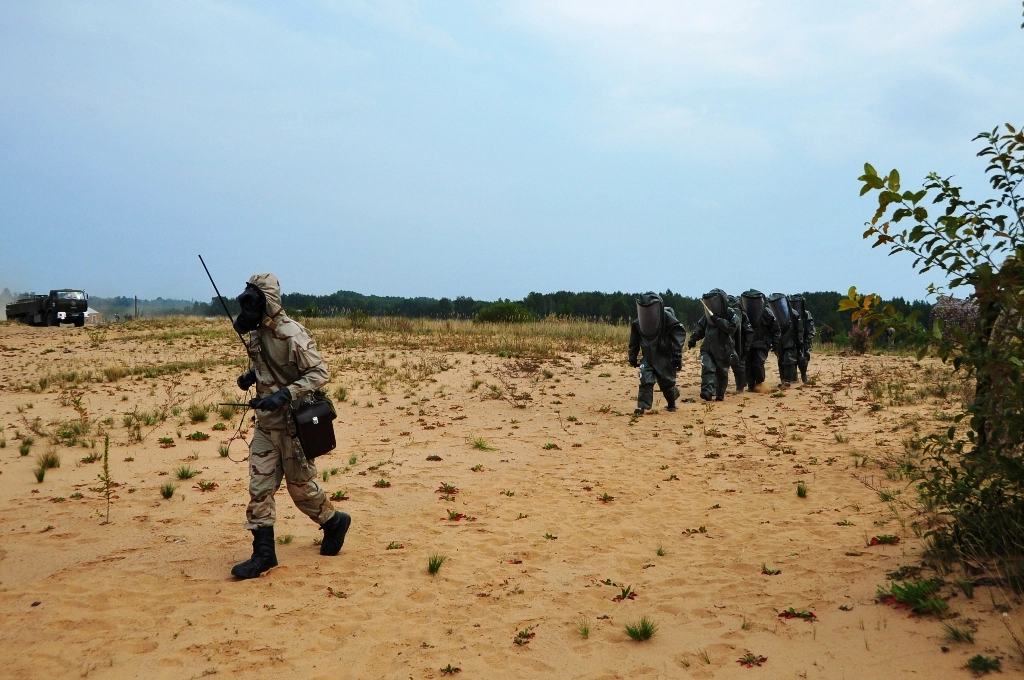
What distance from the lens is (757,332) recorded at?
639 inches

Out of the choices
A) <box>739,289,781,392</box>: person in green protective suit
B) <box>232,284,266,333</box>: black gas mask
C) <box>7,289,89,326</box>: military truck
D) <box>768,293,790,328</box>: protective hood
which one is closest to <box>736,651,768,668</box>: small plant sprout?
<box>232,284,266,333</box>: black gas mask

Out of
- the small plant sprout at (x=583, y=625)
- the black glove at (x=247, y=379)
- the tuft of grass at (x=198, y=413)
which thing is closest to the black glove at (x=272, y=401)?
the black glove at (x=247, y=379)

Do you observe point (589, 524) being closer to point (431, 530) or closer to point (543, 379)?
point (431, 530)

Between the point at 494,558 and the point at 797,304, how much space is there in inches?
517

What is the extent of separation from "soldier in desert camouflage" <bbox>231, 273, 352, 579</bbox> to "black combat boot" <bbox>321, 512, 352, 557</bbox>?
13.5 inches

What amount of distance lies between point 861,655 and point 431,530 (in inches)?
165

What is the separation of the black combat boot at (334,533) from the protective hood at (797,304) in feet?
44.2

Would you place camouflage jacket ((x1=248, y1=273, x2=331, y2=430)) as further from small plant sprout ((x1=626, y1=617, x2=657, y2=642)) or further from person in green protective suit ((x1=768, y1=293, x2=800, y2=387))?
person in green protective suit ((x1=768, y1=293, x2=800, y2=387))

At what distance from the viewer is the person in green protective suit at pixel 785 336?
16.9 m

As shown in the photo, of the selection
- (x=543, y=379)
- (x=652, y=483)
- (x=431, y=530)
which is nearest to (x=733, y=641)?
(x=431, y=530)

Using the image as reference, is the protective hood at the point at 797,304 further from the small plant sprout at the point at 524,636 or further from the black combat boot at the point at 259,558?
the black combat boot at the point at 259,558

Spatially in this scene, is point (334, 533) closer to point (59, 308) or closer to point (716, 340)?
point (716, 340)

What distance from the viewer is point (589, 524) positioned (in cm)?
749

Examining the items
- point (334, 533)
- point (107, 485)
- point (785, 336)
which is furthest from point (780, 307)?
point (107, 485)
